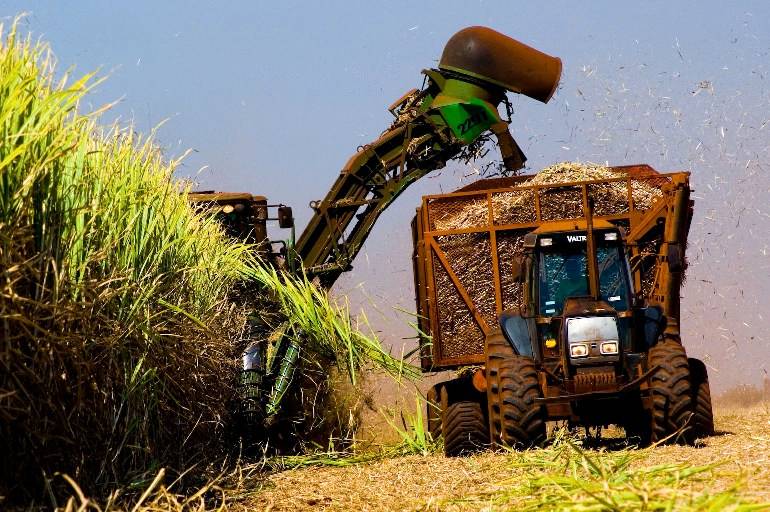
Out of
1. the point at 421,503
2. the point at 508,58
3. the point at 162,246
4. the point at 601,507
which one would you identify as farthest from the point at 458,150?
the point at 601,507

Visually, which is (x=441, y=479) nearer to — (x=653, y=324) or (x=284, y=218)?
(x=653, y=324)

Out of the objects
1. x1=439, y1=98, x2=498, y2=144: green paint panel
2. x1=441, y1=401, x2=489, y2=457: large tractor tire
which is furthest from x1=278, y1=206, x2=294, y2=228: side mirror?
x1=441, y1=401, x2=489, y2=457: large tractor tire

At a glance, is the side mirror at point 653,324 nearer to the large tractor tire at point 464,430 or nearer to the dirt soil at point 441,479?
the dirt soil at point 441,479

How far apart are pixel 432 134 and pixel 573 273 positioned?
480cm

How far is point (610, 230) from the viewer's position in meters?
10.8

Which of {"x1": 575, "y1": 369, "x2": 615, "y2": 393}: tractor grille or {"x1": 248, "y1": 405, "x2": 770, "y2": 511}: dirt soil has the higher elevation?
{"x1": 575, "y1": 369, "x2": 615, "y2": 393}: tractor grille

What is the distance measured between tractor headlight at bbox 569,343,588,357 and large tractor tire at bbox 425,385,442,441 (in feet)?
7.73

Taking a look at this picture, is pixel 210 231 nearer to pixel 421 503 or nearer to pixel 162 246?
pixel 162 246

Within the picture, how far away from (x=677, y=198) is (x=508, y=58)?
409 centimetres

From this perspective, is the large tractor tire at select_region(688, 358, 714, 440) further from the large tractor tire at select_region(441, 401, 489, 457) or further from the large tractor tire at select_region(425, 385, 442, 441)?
the large tractor tire at select_region(425, 385, 442, 441)

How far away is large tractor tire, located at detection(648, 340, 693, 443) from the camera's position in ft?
32.9

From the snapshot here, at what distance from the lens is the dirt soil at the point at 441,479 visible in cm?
706

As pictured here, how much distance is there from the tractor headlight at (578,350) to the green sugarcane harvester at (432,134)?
16.0 ft

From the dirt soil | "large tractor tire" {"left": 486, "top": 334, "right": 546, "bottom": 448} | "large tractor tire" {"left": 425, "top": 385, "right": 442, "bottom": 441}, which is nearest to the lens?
the dirt soil
